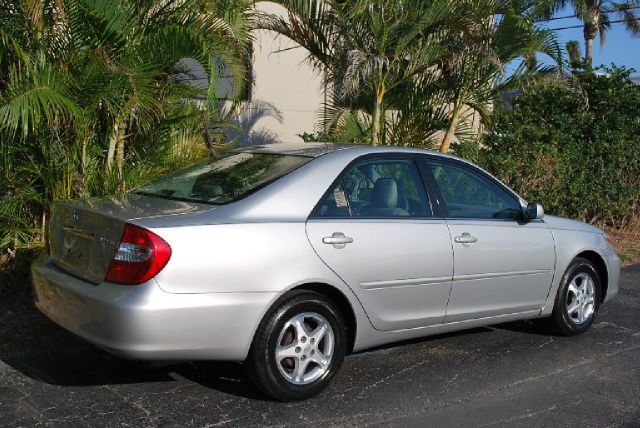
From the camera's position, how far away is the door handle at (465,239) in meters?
5.14

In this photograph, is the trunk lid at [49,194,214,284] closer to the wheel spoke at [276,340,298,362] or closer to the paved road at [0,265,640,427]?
the paved road at [0,265,640,427]

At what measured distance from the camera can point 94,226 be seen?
13.9ft

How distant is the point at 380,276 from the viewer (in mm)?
4680

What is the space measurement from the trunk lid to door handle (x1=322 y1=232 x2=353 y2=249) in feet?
2.41

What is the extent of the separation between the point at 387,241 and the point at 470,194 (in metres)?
1.14

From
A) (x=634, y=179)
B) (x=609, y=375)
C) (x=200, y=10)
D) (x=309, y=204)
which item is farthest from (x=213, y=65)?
(x=634, y=179)

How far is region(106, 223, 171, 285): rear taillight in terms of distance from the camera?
391 centimetres

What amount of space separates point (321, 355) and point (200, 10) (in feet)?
12.2

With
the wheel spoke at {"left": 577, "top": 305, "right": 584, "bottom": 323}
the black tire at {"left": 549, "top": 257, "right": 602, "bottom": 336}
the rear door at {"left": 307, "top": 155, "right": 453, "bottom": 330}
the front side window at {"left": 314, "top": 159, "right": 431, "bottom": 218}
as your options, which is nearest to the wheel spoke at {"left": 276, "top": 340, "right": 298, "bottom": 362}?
the rear door at {"left": 307, "top": 155, "right": 453, "bottom": 330}

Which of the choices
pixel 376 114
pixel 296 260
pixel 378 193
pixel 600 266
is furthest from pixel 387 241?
pixel 376 114

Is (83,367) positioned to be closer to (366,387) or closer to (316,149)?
(366,387)

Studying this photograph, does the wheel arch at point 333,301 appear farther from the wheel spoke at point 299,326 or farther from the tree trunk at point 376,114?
the tree trunk at point 376,114

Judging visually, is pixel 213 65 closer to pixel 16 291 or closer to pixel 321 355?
pixel 16 291

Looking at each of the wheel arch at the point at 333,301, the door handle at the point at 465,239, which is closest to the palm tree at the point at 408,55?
the door handle at the point at 465,239
